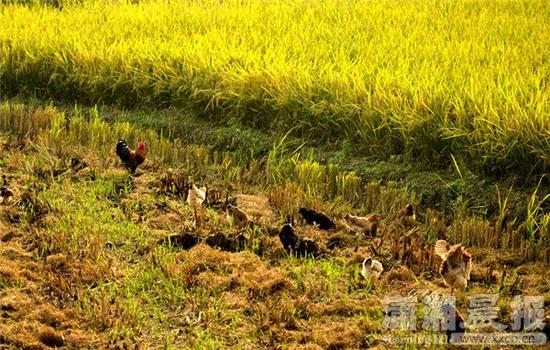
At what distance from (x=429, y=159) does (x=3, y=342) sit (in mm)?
2304

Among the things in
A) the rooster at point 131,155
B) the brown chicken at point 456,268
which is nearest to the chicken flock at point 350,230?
the brown chicken at point 456,268

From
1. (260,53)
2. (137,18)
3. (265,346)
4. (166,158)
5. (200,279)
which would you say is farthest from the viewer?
(137,18)

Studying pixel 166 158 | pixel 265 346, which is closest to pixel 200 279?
pixel 265 346

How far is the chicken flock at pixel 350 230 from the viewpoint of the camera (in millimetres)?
2955

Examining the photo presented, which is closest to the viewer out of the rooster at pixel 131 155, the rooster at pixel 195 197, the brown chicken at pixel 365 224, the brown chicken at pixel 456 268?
the brown chicken at pixel 456 268

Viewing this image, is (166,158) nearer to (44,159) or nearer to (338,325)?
(44,159)

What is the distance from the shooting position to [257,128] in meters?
4.87

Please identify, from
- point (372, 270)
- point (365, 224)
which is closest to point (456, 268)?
point (372, 270)

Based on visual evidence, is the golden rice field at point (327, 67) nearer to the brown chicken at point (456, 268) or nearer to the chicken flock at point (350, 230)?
the chicken flock at point (350, 230)

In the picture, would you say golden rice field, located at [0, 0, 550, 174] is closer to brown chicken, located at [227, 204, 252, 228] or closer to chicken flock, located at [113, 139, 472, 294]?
chicken flock, located at [113, 139, 472, 294]

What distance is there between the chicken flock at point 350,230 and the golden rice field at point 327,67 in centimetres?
73

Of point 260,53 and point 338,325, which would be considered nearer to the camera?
point 338,325

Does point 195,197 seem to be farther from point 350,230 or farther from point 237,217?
point 350,230

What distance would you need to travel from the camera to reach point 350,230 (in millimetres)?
3527
